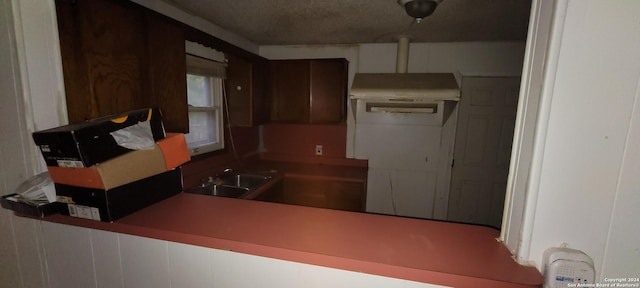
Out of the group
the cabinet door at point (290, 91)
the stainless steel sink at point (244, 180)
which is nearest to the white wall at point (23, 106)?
the stainless steel sink at point (244, 180)

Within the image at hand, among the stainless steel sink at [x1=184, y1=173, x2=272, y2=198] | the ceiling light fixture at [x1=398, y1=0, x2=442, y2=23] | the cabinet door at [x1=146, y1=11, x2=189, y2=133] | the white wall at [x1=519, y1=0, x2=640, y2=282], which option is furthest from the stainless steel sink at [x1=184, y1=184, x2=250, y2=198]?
the white wall at [x1=519, y1=0, x2=640, y2=282]

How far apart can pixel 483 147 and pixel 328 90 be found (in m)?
1.58

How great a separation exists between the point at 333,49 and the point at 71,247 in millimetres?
2372

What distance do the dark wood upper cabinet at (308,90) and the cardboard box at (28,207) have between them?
Result: 185 cm

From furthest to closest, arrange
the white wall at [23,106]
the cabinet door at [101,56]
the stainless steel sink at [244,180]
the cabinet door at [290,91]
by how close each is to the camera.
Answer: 1. the cabinet door at [290,91]
2. the stainless steel sink at [244,180]
3. the cabinet door at [101,56]
4. the white wall at [23,106]

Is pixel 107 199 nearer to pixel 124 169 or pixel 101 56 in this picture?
pixel 124 169

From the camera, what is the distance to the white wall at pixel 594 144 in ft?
1.65

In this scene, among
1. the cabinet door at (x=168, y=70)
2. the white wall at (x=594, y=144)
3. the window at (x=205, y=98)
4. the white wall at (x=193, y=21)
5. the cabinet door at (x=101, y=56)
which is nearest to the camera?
the white wall at (x=594, y=144)

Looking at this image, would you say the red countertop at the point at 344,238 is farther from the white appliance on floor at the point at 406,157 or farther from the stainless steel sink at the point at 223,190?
the white appliance on floor at the point at 406,157

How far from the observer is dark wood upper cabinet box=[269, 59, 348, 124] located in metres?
2.41

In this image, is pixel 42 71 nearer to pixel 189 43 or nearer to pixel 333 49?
pixel 189 43

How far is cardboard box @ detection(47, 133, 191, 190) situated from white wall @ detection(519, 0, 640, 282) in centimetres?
108

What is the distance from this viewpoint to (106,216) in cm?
77

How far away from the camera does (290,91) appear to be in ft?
8.20
